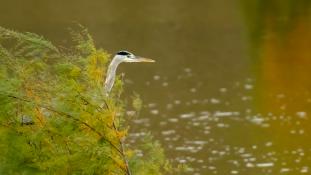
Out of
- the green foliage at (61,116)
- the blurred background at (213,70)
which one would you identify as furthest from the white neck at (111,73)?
the blurred background at (213,70)

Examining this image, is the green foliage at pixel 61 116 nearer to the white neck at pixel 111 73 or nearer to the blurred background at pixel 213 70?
the white neck at pixel 111 73

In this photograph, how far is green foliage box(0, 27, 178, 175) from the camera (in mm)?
8328

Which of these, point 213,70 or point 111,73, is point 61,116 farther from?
point 213,70

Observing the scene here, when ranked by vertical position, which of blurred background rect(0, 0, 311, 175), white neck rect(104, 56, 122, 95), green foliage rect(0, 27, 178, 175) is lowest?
green foliage rect(0, 27, 178, 175)

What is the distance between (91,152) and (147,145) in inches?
29.5

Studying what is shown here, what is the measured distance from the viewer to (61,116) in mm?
8469

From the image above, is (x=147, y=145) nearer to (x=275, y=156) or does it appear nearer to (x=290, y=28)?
(x=275, y=156)

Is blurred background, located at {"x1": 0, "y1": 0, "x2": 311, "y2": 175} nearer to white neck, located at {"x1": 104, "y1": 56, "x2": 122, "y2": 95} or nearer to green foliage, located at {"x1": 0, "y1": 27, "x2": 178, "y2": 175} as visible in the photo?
white neck, located at {"x1": 104, "y1": 56, "x2": 122, "y2": 95}

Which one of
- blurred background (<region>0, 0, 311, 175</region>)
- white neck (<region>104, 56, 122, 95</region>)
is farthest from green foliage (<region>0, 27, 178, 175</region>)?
blurred background (<region>0, 0, 311, 175</region>)

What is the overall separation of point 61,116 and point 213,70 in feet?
88.8

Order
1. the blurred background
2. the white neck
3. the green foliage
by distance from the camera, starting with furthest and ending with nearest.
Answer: the blurred background → the white neck → the green foliage

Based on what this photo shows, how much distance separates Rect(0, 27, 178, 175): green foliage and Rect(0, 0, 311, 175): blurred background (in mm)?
16083

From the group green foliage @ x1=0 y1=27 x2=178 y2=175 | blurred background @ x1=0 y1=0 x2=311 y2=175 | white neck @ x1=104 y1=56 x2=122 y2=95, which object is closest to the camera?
green foliage @ x1=0 y1=27 x2=178 y2=175

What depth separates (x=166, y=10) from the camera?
47.9m
